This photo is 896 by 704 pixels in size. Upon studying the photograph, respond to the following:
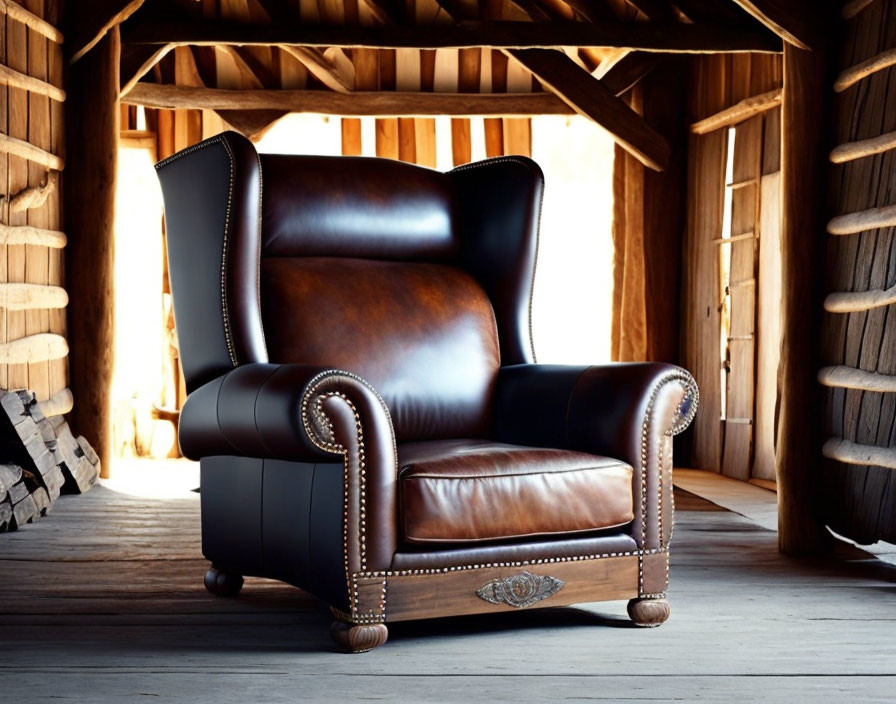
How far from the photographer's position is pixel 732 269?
661 centimetres

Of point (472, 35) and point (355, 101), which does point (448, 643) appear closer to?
point (472, 35)

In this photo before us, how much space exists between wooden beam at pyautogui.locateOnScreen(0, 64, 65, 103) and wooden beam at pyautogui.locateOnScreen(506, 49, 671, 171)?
243cm

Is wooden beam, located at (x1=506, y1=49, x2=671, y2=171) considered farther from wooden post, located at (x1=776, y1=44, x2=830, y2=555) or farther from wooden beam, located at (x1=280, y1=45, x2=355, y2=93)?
wooden post, located at (x1=776, y1=44, x2=830, y2=555)

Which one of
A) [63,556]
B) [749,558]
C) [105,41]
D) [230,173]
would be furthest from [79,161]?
[749,558]

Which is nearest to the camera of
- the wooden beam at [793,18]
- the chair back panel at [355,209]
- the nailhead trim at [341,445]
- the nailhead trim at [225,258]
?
the nailhead trim at [341,445]

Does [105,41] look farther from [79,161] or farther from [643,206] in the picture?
[643,206]

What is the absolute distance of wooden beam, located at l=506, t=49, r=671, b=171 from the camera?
254 inches

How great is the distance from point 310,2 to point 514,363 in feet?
12.8

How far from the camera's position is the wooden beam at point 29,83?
4.92 metres

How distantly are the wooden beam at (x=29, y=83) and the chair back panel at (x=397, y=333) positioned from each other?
247 centimetres

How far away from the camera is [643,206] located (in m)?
7.06

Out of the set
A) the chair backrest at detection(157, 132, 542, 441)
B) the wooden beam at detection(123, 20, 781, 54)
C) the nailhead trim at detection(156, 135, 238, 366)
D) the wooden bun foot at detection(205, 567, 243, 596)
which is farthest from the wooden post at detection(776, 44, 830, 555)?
the wooden beam at detection(123, 20, 781, 54)

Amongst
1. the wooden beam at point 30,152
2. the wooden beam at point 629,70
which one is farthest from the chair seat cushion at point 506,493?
the wooden beam at point 629,70

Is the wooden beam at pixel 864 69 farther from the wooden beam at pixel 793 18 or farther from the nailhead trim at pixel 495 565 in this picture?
the nailhead trim at pixel 495 565
